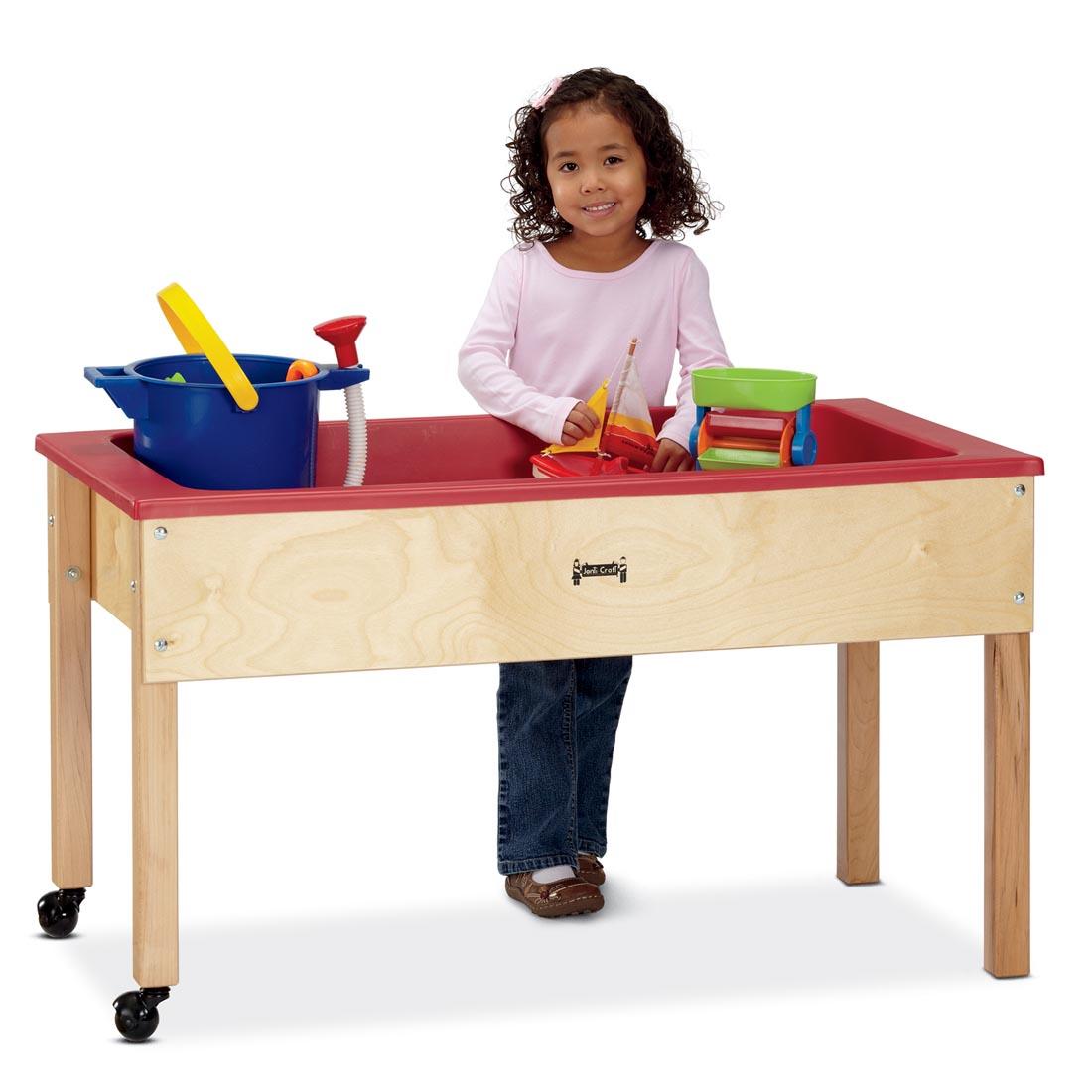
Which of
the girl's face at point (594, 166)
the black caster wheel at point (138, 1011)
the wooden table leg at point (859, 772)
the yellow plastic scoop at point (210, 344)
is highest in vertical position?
the girl's face at point (594, 166)

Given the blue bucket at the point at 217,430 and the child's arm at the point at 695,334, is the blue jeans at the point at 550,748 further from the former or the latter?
the blue bucket at the point at 217,430

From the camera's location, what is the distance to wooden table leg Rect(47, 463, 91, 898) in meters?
4.18

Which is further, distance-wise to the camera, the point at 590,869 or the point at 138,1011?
the point at 590,869

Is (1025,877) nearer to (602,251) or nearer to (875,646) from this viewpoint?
(875,646)

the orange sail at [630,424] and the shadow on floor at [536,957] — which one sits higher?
the orange sail at [630,424]

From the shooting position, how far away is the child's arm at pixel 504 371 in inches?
166

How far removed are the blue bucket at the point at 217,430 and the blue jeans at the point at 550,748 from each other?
576mm

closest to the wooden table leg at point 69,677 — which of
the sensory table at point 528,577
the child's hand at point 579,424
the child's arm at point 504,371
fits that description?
the sensory table at point 528,577

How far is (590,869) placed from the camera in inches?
177

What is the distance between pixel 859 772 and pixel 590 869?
458 mm

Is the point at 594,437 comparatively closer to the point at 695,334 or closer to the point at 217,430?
the point at 695,334

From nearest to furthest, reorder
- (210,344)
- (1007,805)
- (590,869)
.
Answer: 1. (210,344)
2. (1007,805)
3. (590,869)

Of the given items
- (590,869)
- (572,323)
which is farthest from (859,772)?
→ (572,323)

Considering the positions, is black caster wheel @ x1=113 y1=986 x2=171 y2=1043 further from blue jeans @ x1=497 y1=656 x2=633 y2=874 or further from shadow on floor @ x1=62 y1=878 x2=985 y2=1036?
blue jeans @ x1=497 y1=656 x2=633 y2=874
